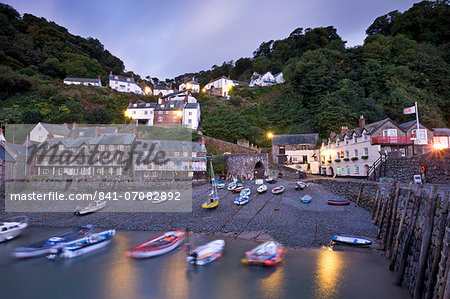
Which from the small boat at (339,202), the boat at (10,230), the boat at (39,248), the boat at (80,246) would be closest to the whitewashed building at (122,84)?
the boat at (10,230)

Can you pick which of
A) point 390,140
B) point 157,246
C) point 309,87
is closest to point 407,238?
point 157,246

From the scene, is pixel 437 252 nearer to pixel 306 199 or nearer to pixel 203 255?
pixel 203 255

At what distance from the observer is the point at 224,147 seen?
151 ft

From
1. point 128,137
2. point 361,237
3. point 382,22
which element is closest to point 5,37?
point 128,137

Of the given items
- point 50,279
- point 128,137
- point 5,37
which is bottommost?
point 50,279

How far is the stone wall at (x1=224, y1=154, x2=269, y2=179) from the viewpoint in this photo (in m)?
38.3

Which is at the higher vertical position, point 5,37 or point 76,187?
point 5,37

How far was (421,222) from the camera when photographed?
34.2 feet

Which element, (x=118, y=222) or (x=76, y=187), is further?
(x=76, y=187)

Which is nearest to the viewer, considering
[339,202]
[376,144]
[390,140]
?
[339,202]

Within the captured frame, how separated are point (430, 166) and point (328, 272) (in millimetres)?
13722

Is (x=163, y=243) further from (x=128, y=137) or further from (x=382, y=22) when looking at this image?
(x=382, y=22)

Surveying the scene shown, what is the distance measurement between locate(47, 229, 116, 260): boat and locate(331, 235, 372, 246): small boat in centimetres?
1691

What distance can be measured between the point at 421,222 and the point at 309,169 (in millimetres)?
34712
